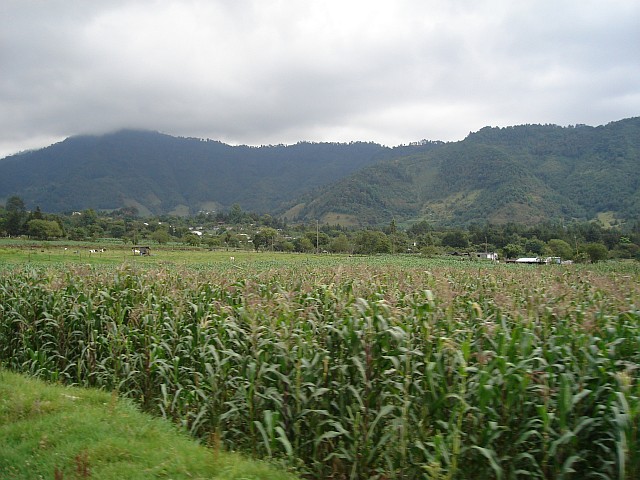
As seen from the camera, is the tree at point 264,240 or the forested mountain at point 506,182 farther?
the forested mountain at point 506,182

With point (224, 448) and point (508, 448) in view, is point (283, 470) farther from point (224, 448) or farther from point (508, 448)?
point (508, 448)

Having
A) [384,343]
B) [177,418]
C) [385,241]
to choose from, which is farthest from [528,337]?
[385,241]

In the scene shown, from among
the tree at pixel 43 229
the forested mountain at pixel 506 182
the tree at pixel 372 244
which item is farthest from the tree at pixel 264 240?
the forested mountain at pixel 506 182

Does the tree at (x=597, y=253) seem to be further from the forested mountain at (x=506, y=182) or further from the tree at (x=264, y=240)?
the tree at (x=264, y=240)

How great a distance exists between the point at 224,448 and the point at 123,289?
18.3 ft

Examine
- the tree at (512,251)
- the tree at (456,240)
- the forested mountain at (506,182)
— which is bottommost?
the tree at (512,251)

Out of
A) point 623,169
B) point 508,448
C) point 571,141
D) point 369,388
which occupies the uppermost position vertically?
point 571,141

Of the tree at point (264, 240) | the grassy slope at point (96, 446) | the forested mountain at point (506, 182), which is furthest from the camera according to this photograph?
the forested mountain at point (506, 182)

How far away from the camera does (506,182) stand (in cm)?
14125

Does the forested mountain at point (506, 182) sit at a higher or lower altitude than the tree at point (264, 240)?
higher

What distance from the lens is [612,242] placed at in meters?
69.7

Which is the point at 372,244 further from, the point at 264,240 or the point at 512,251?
the point at 512,251

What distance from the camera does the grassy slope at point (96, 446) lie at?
407 centimetres

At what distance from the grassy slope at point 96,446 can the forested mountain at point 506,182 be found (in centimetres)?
12352
